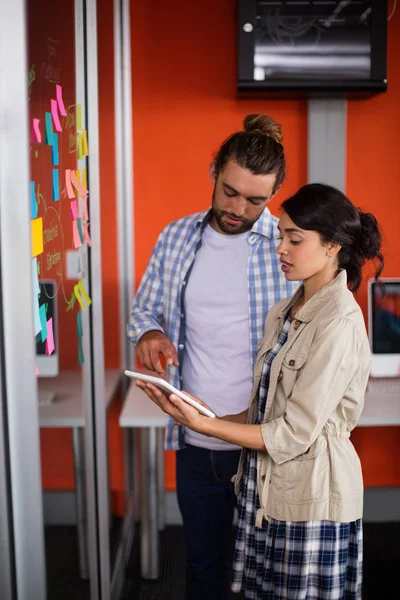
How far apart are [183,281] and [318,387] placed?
70 centimetres

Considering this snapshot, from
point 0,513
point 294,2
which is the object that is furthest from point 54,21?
point 294,2

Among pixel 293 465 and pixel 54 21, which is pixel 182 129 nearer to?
pixel 54 21

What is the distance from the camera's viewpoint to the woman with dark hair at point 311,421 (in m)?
1.49

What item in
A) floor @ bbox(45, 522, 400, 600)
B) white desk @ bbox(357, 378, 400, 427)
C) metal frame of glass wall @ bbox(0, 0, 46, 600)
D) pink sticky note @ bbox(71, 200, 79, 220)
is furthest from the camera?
floor @ bbox(45, 522, 400, 600)

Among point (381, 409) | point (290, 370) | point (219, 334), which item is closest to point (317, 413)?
point (290, 370)

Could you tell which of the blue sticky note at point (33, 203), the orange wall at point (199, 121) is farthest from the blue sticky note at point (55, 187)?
the orange wall at point (199, 121)

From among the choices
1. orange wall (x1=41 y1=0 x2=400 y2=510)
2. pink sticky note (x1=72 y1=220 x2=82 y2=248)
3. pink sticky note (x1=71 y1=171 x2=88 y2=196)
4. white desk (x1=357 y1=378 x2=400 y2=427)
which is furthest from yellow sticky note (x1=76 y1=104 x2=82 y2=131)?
white desk (x1=357 y1=378 x2=400 y2=427)

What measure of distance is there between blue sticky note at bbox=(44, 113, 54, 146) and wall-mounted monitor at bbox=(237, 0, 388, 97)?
5.31 ft

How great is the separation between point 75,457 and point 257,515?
507 millimetres

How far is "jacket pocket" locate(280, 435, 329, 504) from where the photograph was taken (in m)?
1.54

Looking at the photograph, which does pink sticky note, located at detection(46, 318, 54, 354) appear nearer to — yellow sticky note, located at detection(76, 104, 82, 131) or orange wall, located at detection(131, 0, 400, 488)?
yellow sticky note, located at detection(76, 104, 82, 131)

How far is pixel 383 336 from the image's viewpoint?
289cm

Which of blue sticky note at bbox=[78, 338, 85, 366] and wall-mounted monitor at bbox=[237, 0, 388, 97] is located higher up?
wall-mounted monitor at bbox=[237, 0, 388, 97]

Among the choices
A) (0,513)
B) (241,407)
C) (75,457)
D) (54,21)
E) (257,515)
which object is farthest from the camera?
(241,407)
